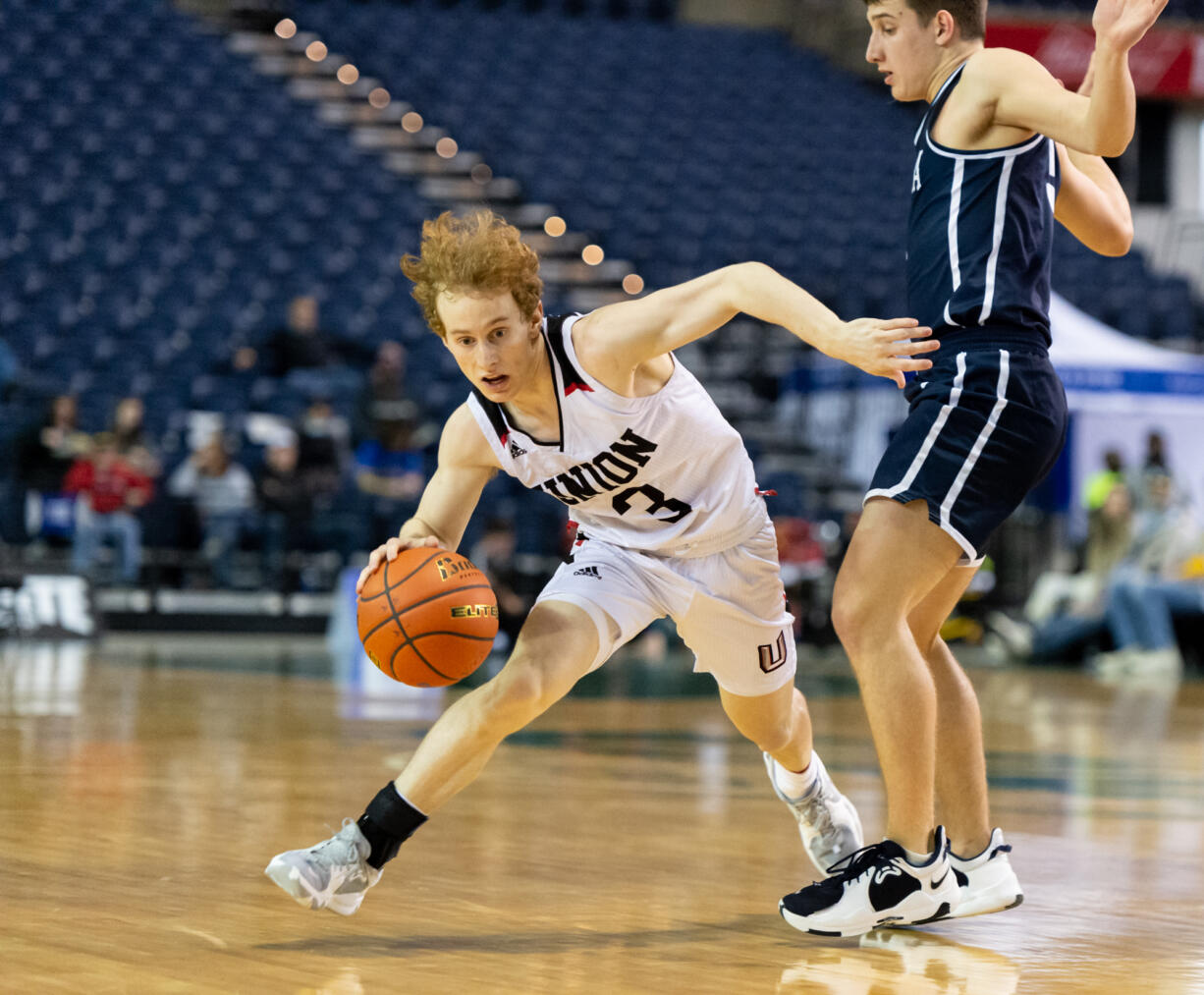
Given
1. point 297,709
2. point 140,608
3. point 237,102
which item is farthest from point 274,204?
point 297,709

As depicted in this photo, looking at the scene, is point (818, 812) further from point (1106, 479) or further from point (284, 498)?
point (1106, 479)

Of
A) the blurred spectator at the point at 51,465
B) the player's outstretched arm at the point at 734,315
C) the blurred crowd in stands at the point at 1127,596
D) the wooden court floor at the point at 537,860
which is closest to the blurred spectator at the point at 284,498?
the blurred spectator at the point at 51,465

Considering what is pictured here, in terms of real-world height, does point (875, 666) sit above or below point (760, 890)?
above

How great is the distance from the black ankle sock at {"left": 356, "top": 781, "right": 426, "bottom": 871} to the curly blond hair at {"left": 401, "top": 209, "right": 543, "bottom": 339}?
0.99m

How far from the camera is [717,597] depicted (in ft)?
13.1

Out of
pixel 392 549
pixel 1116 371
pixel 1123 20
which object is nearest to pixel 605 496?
pixel 392 549

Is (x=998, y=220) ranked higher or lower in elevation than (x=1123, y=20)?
lower

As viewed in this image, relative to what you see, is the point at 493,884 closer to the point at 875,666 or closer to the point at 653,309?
the point at 875,666

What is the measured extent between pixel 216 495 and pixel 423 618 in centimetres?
999

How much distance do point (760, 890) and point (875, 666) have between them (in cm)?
82

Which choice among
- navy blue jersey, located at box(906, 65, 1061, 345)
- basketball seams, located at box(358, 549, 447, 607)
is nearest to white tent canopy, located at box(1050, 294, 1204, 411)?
navy blue jersey, located at box(906, 65, 1061, 345)

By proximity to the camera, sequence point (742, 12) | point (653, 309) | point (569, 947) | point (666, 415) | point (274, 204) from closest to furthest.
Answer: point (569, 947) → point (653, 309) → point (666, 415) → point (274, 204) → point (742, 12)

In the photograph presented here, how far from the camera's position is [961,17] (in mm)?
3648

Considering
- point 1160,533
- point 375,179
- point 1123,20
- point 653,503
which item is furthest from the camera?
point 375,179
